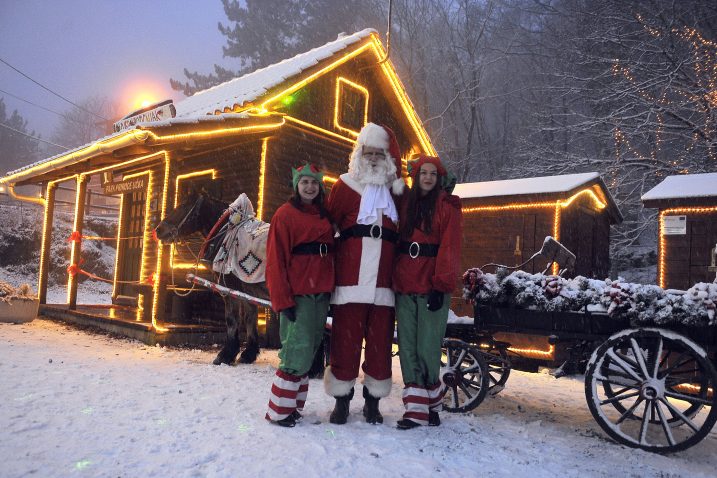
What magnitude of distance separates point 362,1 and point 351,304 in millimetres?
Result: 28046

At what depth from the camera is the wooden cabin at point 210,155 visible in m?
7.82

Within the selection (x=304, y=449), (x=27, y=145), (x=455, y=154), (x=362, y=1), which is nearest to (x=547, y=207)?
(x=304, y=449)

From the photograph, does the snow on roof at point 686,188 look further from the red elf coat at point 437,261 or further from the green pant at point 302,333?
the green pant at point 302,333

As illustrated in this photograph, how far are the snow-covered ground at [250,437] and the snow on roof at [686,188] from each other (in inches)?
191

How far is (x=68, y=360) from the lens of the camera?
6.36 metres

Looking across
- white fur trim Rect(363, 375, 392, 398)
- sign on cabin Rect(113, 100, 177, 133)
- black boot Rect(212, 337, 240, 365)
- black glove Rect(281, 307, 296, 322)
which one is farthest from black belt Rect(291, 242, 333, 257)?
sign on cabin Rect(113, 100, 177, 133)

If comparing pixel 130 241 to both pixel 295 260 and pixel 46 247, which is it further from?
pixel 295 260

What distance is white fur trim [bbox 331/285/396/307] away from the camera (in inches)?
157

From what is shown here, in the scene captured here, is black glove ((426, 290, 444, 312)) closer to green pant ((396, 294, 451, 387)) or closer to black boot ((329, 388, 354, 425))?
green pant ((396, 294, 451, 387))

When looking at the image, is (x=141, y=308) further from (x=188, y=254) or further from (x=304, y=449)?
(x=304, y=449)

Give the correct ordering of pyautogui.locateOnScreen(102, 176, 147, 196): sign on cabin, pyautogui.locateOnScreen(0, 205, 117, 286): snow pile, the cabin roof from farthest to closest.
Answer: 1. pyautogui.locateOnScreen(0, 205, 117, 286): snow pile
2. pyautogui.locateOnScreen(102, 176, 147, 196): sign on cabin
3. the cabin roof

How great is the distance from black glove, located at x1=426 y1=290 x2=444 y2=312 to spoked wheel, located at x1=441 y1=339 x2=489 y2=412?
0.88 m

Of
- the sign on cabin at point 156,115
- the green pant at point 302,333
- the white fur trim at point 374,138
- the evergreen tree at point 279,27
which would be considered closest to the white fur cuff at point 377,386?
the green pant at point 302,333

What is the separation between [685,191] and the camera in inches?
341
